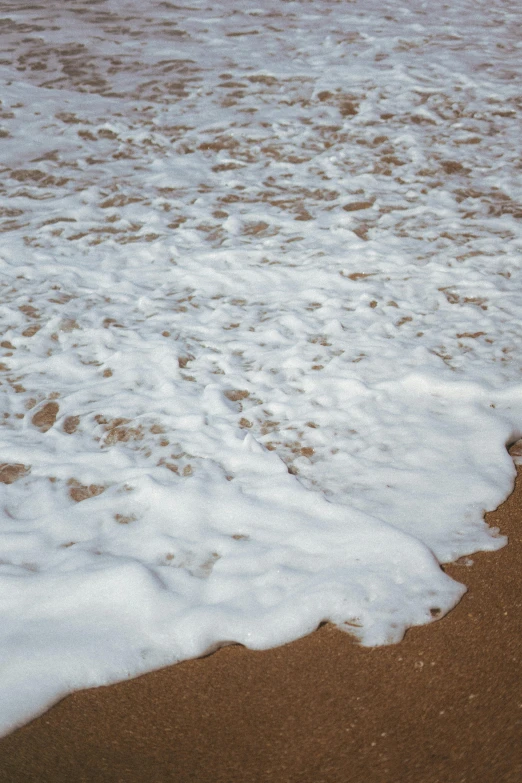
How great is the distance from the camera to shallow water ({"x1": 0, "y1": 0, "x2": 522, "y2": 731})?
173 cm

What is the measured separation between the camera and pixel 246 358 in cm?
276

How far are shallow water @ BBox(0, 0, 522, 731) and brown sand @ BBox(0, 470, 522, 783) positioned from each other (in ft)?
0.20

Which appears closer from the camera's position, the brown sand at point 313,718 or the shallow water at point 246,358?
the brown sand at point 313,718

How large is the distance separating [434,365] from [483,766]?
152 centimetres

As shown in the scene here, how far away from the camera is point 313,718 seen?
142 centimetres

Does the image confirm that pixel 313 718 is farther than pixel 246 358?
No

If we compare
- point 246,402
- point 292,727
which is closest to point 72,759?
point 292,727

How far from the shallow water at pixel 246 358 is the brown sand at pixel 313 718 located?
0.06 m

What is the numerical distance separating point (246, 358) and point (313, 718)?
1538 mm

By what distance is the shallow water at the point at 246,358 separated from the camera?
1.73 m

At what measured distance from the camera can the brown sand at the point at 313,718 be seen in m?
1.32

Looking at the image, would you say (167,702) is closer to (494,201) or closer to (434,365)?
(434,365)

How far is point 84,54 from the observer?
264 inches

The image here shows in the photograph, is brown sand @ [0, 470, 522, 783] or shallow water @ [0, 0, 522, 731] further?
A: shallow water @ [0, 0, 522, 731]
